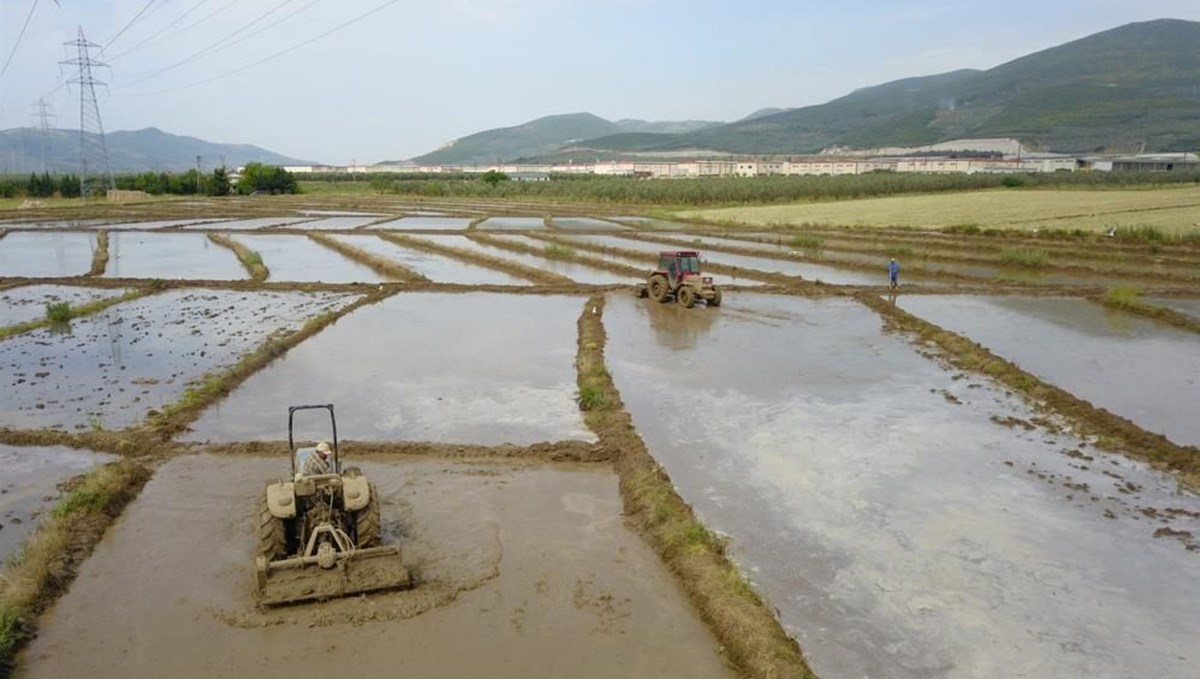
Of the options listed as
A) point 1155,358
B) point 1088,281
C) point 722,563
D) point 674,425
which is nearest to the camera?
point 722,563

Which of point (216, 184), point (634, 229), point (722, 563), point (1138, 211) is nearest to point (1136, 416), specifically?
point (722, 563)

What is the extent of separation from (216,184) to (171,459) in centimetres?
8868

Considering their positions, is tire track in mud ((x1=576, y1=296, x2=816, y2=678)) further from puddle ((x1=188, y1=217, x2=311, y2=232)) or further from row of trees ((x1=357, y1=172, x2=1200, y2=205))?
row of trees ((x1=357, y1=172, x2=1200, y2=205))

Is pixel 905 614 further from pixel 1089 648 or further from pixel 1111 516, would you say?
pixel 1111 516

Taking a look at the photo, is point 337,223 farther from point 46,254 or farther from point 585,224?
point 46,254

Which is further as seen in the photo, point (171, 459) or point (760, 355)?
point (760, 355)

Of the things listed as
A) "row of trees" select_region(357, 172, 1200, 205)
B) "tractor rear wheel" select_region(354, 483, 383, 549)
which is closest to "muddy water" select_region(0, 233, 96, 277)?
"tractor rear wheel" select_region(354, 483, 383, 549)

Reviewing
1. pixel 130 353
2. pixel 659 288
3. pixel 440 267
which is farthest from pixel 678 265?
pixel 130 353

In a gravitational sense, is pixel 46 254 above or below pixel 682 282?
above

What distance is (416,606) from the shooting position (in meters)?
7.39

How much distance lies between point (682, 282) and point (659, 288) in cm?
86

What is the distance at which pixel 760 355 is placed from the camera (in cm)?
1716

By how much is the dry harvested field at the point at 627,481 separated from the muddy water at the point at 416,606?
4 cm

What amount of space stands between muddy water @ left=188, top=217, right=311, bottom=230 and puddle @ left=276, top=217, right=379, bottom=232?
97cm
